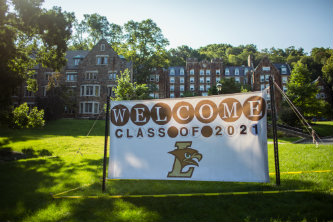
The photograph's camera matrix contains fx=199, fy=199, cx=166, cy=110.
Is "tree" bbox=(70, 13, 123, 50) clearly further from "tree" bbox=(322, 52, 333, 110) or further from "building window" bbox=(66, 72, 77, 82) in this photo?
"tree" bbox=(322, 52, 333, 110)

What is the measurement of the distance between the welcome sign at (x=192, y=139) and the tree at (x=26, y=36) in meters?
11.5

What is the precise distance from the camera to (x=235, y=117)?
5.05 m

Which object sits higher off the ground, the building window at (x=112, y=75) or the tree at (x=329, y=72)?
the tree at (x=329, y=72)

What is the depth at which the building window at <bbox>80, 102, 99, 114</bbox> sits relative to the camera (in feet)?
125

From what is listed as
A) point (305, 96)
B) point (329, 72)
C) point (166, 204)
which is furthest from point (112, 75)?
point (329, 72)

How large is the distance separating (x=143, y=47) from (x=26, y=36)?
29.3 metres

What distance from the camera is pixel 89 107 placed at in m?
38.5

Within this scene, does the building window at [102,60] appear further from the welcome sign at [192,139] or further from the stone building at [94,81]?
the welcome sign at [192,139]

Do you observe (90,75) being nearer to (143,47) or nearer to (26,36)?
(143,47)

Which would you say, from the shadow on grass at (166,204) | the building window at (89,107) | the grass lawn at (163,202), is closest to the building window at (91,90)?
the building window at (89,107)

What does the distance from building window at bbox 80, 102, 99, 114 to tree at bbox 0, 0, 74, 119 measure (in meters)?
Result: 20.5

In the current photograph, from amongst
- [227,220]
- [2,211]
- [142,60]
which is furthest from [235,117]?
[142,60]

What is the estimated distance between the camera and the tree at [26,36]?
504 inches

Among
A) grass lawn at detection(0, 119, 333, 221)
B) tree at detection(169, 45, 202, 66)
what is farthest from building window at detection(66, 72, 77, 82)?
tree at detection(169, 45, 202, 66)
